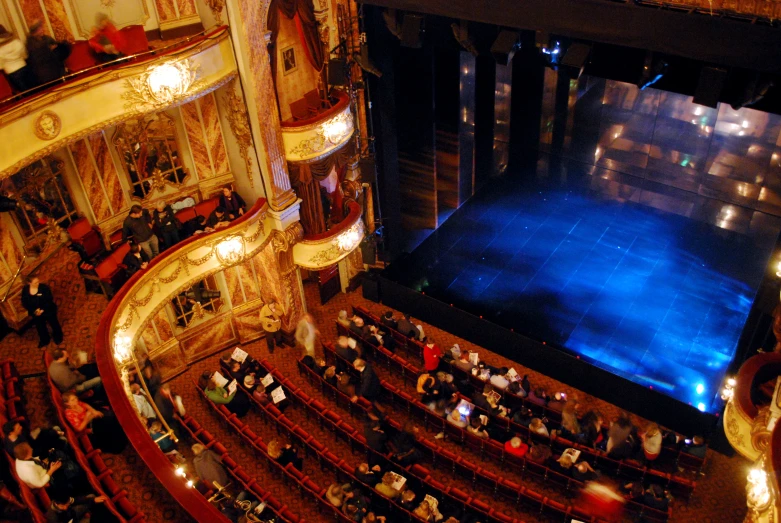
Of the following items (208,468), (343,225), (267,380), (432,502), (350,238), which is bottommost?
(432,502)

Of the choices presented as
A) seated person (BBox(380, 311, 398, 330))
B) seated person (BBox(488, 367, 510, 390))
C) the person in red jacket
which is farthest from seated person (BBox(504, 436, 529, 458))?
seated person (BBox(380, 311, 398, 330))

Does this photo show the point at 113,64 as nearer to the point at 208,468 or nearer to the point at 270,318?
the point at 270,318

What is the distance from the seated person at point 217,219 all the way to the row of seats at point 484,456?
3514mm

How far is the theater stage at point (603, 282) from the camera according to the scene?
12203 millimetres

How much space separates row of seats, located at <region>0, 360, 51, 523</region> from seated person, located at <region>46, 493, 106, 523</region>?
0.44 ft

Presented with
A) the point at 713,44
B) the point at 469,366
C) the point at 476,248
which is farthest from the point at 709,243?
the point at 713,44

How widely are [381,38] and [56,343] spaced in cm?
743

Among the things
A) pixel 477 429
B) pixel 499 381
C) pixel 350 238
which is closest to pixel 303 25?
pixel 350 238

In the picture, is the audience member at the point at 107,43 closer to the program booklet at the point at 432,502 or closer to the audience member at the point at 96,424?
the audience member at the point at 96,424

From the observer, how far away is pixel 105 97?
9.15 meters

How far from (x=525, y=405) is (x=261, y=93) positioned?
22.5 feet

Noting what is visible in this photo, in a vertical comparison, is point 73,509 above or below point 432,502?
above

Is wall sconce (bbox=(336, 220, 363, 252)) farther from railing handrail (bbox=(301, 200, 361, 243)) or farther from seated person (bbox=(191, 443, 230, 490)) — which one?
seated person (bbox=(191, 443, 230, 490))

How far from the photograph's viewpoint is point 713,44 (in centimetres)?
822
